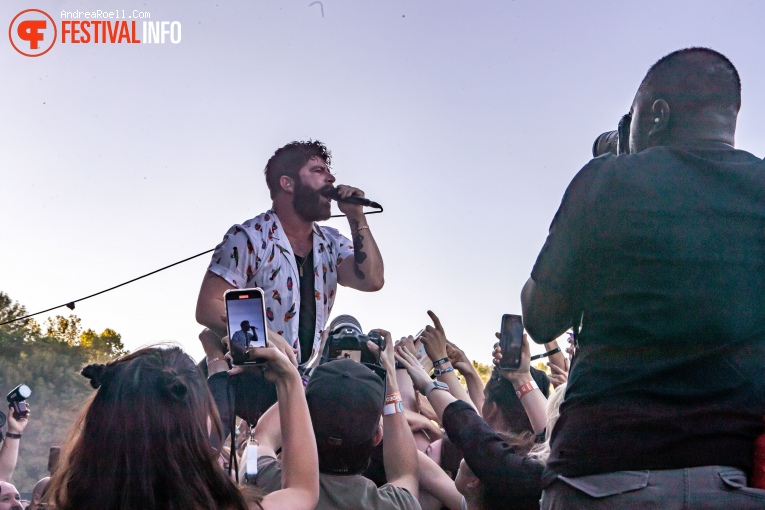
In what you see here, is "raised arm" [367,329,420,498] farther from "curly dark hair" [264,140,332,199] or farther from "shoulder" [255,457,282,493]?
"curly dark hair" [264,140,332,199]

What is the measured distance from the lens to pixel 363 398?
2582 millimetres

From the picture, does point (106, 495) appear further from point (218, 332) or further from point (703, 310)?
point (218, 332)

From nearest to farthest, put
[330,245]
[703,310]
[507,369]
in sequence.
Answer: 1. [703,310]
2. [507,369]
3. [330,245]

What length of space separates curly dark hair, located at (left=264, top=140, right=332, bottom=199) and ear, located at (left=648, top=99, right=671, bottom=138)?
2714 millimetres

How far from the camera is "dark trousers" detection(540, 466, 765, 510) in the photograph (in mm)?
1569

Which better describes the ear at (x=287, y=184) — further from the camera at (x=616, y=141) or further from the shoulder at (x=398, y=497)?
the camera at (x=616, y=141)

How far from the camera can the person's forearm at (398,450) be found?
9.19ft

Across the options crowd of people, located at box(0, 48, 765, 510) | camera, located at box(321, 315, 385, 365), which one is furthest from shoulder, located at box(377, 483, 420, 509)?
camera, located at box(321, 315, 385, 365)

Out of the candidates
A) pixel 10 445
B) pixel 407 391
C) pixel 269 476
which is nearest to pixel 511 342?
pixel 407 391

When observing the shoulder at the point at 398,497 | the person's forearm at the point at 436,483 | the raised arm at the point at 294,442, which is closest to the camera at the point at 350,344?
the person's forearm at the point at 436,483

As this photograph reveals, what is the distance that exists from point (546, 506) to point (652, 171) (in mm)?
749

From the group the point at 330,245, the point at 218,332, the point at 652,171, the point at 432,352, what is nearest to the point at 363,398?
the point at 432,352

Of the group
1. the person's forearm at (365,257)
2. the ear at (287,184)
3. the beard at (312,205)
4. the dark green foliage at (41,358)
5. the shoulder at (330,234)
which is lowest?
the dark green foliage at (41,358)

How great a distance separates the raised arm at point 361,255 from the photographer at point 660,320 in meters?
2.45
